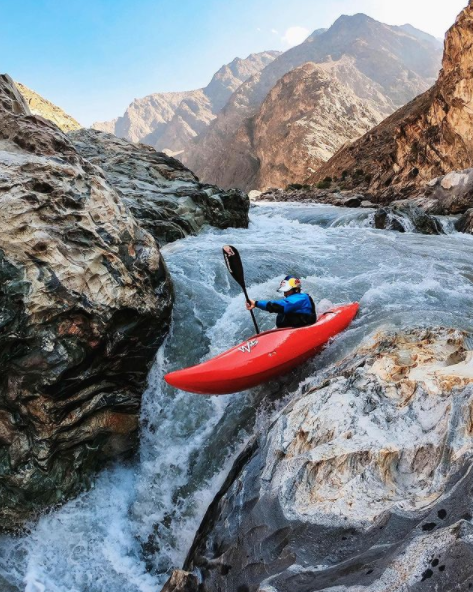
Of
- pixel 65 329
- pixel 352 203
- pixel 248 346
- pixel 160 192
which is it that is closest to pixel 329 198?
pixel 352 203

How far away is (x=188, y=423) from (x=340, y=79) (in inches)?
3920

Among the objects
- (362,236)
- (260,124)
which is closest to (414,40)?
(260,124)

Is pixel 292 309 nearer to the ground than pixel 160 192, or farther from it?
nearer to the ground

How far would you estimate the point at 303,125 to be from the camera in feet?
166

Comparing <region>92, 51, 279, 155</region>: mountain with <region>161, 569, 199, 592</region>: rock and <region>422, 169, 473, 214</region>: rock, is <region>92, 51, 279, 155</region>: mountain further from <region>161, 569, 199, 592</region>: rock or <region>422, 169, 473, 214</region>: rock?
<region>161, 569, 199, 592</region>: rock

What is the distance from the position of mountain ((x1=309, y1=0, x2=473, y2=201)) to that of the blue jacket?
14.0 meters

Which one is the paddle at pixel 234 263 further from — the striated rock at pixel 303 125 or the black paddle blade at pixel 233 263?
the striated rock at pixel 303 125

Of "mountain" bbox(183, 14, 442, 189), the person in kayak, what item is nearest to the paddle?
the person in kayak

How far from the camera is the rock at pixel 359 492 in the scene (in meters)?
1.75

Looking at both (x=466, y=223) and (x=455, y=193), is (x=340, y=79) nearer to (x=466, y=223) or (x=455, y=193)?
(x=455, y=193)

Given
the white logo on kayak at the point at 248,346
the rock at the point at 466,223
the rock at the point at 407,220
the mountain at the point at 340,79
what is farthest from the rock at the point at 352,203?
the mountain at the point at 340,79

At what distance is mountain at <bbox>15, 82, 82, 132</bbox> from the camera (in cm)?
3956

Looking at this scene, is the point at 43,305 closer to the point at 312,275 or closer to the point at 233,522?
the point at 233,522

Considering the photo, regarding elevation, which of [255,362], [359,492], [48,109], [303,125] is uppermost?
[48,109]
